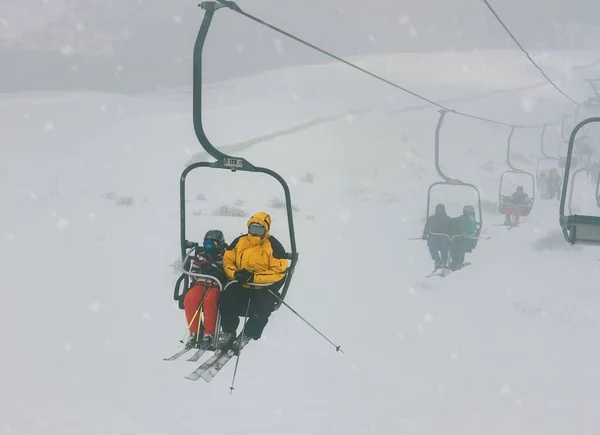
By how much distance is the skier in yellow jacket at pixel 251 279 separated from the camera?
19.3 ft

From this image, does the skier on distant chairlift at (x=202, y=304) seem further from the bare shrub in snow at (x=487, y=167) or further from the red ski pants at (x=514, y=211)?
the bare shrub in snow at (x=487, y=167)

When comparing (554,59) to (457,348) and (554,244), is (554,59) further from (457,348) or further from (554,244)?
(457,348)

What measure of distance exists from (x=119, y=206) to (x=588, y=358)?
1588 cm

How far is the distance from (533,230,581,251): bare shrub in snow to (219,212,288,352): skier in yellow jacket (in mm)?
13975

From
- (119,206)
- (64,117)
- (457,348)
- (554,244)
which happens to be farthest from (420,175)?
(64,117)

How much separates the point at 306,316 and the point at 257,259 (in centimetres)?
562

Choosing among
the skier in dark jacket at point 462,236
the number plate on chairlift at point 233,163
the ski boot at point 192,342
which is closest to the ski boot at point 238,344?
the ski boot at point 192,342

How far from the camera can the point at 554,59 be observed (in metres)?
79.6

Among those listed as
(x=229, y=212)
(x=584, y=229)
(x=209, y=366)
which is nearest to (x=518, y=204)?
(x=229, y=212)

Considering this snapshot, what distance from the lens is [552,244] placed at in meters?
18.8

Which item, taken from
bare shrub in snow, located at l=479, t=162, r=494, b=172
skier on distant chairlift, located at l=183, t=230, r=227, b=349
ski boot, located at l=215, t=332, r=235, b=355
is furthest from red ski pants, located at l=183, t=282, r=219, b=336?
bare shrub in snow, located at l=479, t=162, r=494, b=172

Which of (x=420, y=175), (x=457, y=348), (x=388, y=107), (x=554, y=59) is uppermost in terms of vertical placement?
(x=554, y=59)

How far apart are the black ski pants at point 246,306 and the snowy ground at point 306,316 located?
7.14 feet

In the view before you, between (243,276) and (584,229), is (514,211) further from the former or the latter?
(243,276)
